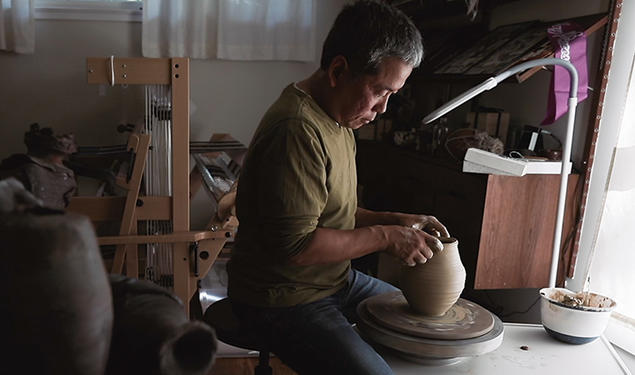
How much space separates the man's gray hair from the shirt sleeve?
8.1 inches

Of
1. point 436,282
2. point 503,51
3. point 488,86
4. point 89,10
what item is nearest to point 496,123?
point 503,51

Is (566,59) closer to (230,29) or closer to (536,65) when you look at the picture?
(536,65)

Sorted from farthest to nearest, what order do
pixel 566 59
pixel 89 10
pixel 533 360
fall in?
pixel 89 10 → pixel 566 59 → pixel 533 360

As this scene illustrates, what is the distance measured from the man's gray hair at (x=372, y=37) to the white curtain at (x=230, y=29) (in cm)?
204

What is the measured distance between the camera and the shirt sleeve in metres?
1.23

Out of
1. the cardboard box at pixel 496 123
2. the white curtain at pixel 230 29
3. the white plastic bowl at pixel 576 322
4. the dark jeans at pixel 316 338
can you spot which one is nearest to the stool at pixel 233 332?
the dark jeans at pixel 316 338

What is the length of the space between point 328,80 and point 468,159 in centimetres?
74

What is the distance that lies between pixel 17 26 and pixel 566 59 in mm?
2747

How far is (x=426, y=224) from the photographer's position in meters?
1.49

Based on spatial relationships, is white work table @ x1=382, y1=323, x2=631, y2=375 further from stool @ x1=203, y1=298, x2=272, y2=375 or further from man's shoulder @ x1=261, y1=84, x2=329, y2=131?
man's shoulder @ x1=261, y1=84, x2=329, y2=131

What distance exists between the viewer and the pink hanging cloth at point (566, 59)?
1.86 metres

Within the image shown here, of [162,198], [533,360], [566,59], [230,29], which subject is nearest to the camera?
[533,360]

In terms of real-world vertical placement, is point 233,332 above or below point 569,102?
below

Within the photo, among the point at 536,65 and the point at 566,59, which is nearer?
the point at 536,65
